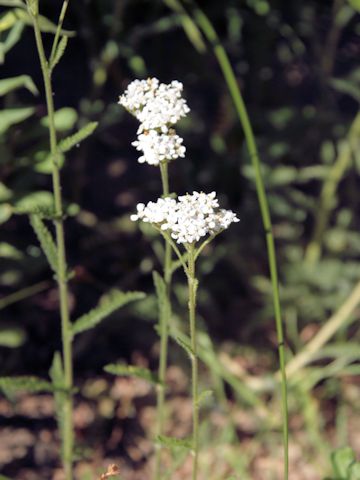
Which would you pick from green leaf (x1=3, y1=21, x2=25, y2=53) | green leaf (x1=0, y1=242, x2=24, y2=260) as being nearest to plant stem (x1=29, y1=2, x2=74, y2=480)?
green leaf (x1=3, y1=21, x2=25, y2=53)

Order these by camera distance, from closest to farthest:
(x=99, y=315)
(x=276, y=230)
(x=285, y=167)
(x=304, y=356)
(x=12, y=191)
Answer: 1. (x=99, y=315)
2. (x=12, y=191)
3. (x=304, y=356)
4. (x=285, y=167)
5. (x=276, y=230)

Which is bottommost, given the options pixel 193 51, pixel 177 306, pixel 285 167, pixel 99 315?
pixel 99 315

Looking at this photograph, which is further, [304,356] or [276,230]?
[276,230]

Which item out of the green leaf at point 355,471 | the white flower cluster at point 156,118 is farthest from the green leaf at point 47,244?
the green leaf at point 355,471

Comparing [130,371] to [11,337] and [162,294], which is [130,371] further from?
[11,337]

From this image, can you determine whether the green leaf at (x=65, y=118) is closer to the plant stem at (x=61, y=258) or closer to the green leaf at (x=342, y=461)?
the plant stem at (x=61, y=258)

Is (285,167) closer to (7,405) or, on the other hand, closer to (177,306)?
(177,306)

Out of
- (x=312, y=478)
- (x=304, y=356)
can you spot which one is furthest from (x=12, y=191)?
(x=312, y=478)
